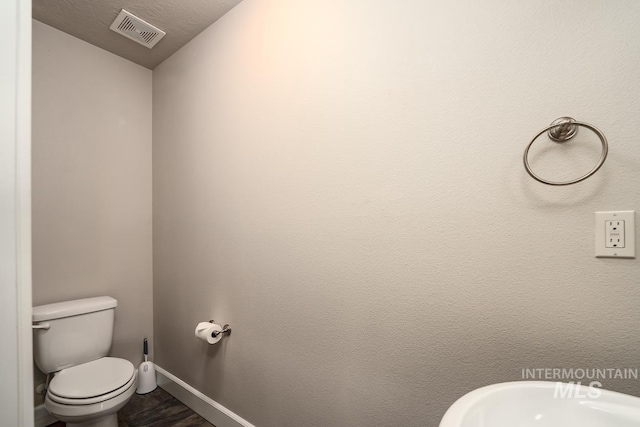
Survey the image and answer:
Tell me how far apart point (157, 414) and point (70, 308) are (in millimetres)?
851

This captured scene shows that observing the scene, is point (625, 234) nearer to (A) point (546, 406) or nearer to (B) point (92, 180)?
(A) point (546, 406)

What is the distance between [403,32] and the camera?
1022 millimetres

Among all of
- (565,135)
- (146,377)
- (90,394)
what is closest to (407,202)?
(565,135)

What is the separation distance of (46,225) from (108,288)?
56cm

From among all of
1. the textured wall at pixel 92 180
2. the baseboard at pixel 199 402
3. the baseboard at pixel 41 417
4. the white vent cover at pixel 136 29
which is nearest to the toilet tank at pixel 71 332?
the textured wall at pixel 92 180

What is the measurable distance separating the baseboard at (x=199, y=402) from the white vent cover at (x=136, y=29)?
2.33 meters

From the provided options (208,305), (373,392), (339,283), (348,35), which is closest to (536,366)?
(373,392)

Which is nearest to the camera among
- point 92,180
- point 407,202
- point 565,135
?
point 565,135

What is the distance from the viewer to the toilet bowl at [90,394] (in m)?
1.31

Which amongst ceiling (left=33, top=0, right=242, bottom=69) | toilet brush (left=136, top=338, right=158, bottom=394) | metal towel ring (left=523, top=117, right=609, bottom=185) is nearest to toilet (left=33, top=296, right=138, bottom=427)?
toilet brush (left=136, top=338, right=158, bottom=394)

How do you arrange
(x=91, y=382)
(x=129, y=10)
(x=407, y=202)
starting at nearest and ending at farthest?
(x=407, y=202) < (x=91, y=382) < (x=129, y=10)

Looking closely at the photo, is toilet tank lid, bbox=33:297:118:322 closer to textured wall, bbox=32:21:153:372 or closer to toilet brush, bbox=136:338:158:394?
textured wall, bbox=32:21:153:372

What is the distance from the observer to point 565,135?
30.1 inches

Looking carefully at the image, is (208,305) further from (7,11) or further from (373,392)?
(7,11)
